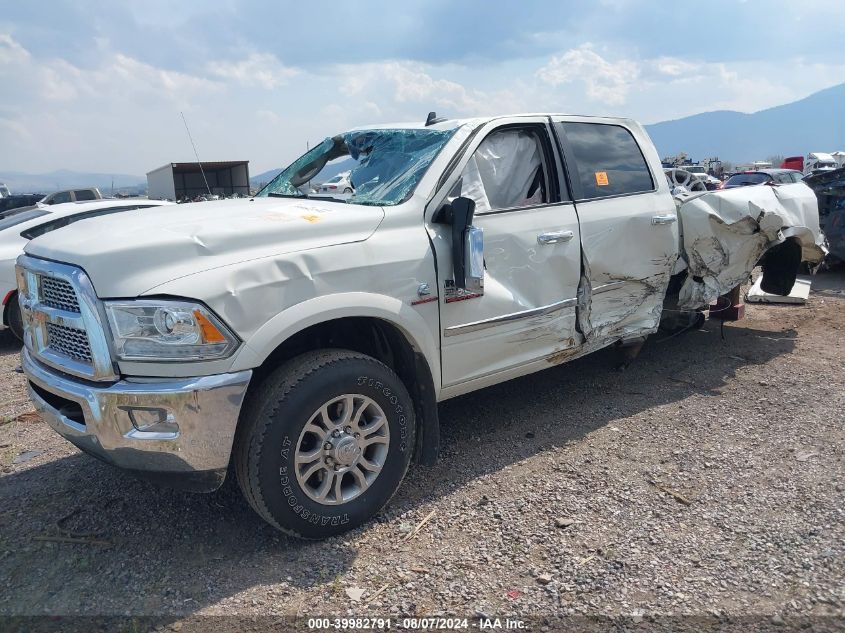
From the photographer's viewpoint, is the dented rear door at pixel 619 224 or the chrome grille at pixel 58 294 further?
the dented rear door at pixel 619 224

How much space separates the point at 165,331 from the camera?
8.71 ft

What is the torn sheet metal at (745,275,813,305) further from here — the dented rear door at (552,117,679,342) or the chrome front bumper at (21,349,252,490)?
the chrome front bumper at (21,349,252,490)

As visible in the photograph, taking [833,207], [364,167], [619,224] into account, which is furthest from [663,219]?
[833,207]

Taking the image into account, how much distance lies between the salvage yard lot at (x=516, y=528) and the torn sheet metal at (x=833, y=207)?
16.4 ft

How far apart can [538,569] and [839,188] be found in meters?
8.27

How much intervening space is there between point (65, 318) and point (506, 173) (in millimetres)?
2502

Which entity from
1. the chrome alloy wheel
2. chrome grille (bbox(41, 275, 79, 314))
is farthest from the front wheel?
chrome grille (bbox(41, 275, 79, 314))

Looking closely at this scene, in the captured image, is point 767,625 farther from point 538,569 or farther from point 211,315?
point 211,315

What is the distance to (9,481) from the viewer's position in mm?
3812

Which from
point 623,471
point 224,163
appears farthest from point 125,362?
point 224,163

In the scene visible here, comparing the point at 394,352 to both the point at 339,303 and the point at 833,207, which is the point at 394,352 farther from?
the point at 833,207

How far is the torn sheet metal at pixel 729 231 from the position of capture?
16.8 ft

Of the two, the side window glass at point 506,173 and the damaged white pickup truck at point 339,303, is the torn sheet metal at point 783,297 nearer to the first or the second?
the damaged white pickup truck at point 339,303

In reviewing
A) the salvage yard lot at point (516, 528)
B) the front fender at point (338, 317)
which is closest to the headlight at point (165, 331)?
the front fender at point (338, 317)
